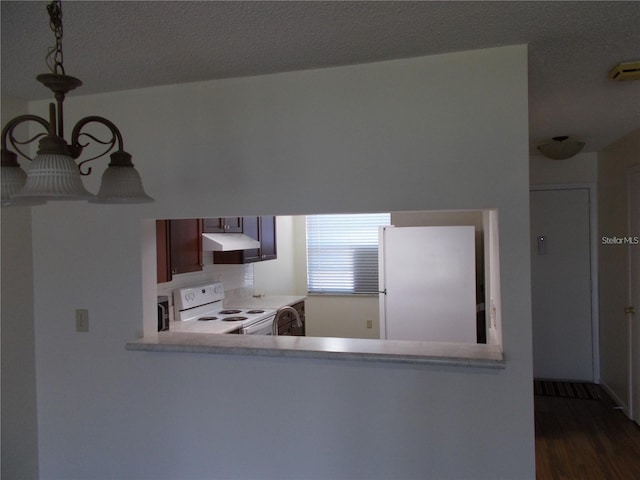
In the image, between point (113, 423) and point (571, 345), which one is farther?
point (571, 345)

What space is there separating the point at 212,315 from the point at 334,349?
6.66 ft

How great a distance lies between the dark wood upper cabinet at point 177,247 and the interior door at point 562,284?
10.8ft

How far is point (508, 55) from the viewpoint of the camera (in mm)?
1823

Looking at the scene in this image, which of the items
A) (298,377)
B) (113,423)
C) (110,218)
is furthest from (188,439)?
(110,218)

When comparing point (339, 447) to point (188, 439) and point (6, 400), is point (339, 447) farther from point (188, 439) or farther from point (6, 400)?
point (6, 400)

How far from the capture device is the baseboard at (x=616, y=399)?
3.61 meters

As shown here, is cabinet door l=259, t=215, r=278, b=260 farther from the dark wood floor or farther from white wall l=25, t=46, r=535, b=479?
→ the dark wood floor

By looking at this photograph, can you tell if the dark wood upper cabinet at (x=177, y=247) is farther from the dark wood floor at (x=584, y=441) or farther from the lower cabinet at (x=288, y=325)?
the dark wood floor at (x=584, y=441)

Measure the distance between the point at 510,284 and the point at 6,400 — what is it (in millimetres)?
2468

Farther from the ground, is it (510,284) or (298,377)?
(510,284)

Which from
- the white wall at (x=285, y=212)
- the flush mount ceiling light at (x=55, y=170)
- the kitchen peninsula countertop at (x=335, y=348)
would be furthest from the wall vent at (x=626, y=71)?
the flush mount ceiling light at (x=55, y=170)

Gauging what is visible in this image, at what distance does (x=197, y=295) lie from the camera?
12.2 feet

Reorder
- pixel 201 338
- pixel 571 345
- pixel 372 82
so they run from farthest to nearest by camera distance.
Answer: pixel 571 345
pixel 201 338
pixel 372 82

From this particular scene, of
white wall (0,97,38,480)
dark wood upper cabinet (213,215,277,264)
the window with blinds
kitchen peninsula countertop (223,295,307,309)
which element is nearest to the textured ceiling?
white wall (0,97,38,480)
